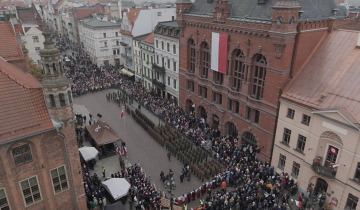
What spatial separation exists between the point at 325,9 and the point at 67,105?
2885 centimetres

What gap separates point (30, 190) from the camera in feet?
63.2

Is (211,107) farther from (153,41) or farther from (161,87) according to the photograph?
(153,41)

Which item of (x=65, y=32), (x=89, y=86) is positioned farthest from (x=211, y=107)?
(x=65, y=32)

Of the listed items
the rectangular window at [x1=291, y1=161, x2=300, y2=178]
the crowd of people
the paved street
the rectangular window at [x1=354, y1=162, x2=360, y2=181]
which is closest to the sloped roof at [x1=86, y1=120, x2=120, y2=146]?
the paved street

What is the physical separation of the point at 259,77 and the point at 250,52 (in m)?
3.00

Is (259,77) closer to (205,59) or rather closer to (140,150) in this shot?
(205,59)

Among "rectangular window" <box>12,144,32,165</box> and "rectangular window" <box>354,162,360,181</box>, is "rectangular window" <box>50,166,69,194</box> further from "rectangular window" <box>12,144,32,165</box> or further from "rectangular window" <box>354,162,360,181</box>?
"rectangular window" <box>354,162,360,181</box>

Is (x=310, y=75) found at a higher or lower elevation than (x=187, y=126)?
higher

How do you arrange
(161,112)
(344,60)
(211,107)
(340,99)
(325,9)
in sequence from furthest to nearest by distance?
(161,112)
(211,107)
(325,9)
(344,60)
(340,99)

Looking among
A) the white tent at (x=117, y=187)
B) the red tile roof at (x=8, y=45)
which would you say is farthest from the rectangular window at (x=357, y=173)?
the red tile roof at (x=8, y=45)

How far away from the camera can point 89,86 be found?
56094 millimetres

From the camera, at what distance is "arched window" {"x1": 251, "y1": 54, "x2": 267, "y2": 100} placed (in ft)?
95.6

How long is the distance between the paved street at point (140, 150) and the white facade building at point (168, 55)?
252 inches

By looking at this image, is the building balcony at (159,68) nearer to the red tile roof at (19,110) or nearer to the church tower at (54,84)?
the church tower at (54,84)
